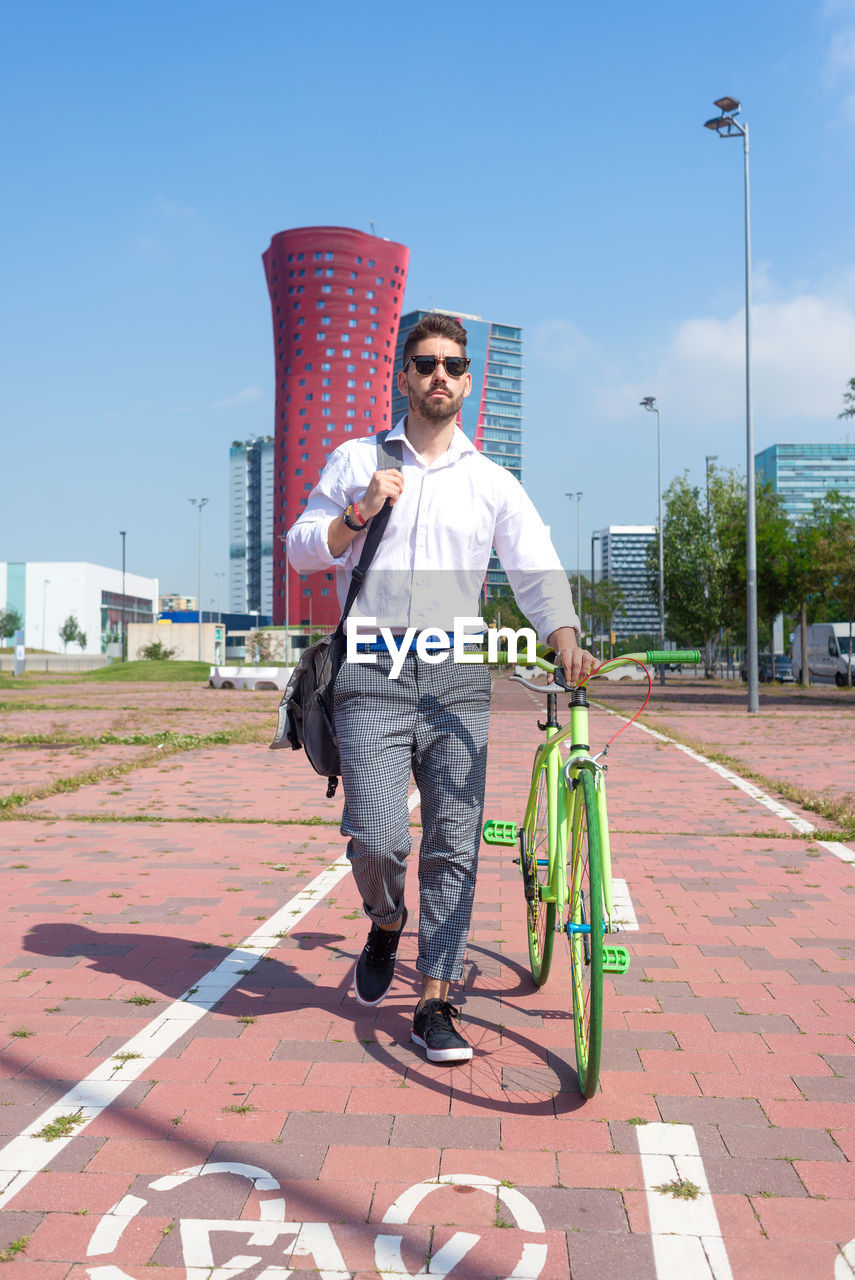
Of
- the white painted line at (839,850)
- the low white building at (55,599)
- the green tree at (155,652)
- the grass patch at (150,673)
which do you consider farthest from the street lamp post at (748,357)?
the low white building at (55,599)

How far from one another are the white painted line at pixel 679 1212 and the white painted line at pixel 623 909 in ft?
7.74

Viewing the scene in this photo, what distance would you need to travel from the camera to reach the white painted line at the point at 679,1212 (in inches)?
96.1


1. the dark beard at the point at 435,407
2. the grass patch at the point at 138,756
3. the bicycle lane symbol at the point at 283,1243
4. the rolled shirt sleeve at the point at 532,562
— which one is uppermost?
the dark beard at the point at 435,407

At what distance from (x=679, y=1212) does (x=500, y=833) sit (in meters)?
1.94

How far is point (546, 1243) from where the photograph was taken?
2533 millimetres

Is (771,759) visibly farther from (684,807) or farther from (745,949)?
(745,949)

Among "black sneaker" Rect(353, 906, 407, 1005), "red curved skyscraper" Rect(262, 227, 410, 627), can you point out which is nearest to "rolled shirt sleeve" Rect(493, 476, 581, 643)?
"black sneaker" Rect(353, 906, 407, 1005)

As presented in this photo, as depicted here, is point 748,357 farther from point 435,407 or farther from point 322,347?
point 322,347

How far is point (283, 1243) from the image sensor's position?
253 cm

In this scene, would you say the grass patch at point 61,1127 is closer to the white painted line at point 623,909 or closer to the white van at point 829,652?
the white painted line at point 623,909

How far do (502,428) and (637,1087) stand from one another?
191m

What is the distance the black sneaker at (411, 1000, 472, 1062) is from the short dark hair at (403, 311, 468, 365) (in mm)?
2018

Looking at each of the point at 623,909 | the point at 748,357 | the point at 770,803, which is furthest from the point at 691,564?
the point at 623,909

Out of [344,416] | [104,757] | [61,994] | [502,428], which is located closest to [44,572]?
[344,416]
